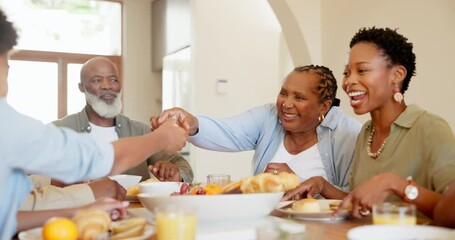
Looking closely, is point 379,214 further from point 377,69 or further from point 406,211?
point 377,69

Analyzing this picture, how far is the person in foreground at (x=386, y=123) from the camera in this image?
1.52 meters

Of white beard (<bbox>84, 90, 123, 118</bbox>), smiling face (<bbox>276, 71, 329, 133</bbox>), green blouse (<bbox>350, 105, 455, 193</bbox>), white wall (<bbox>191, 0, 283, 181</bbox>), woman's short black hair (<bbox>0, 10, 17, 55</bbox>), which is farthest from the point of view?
white wall (<bbox>191, 0, 283, 181</bbox>)

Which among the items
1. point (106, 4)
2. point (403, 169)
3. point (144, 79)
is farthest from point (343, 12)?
point (106, 4)

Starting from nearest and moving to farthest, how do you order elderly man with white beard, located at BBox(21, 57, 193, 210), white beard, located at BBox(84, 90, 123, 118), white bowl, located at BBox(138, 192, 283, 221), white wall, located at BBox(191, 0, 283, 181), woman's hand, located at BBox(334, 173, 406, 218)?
1. white bowl, located at BBox(138, 192, 283, 221)
2. woman's hand, located at BBox(334, 173, 406, 218)
3. elderly man with white beard, located at BBox(21, 57, 193, 210)
4. white beard, located at BBox(84, 90, 123, 118)
5. white wall, located at BBox(191, 0, 283, 181)

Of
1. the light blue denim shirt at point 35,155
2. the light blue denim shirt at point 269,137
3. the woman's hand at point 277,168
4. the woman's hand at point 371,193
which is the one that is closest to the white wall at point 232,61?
the light blue denim shirt at point 269,137

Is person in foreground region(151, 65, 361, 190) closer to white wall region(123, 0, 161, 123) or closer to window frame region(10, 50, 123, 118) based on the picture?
white wall region(123, 0, 161, 123)

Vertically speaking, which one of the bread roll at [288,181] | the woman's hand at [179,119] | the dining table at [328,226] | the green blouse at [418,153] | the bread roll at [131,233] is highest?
the woman's hand at [179,119]

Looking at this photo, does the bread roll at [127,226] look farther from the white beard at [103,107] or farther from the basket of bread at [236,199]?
the white beard at [103,107]

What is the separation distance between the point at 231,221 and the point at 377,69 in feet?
2.62

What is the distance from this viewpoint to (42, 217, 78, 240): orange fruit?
98 centimetres

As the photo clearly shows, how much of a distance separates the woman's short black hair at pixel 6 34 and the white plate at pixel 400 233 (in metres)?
0.85

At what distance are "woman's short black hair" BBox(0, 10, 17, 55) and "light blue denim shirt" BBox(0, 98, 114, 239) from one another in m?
0.13

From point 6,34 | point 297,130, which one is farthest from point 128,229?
point 297,130

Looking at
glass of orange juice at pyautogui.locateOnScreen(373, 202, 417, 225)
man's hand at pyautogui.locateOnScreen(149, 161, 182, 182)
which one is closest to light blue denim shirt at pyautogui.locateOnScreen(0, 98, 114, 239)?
glass of orange juice at pyautogui.locateOnScreen(373, 202, 417, 225)
